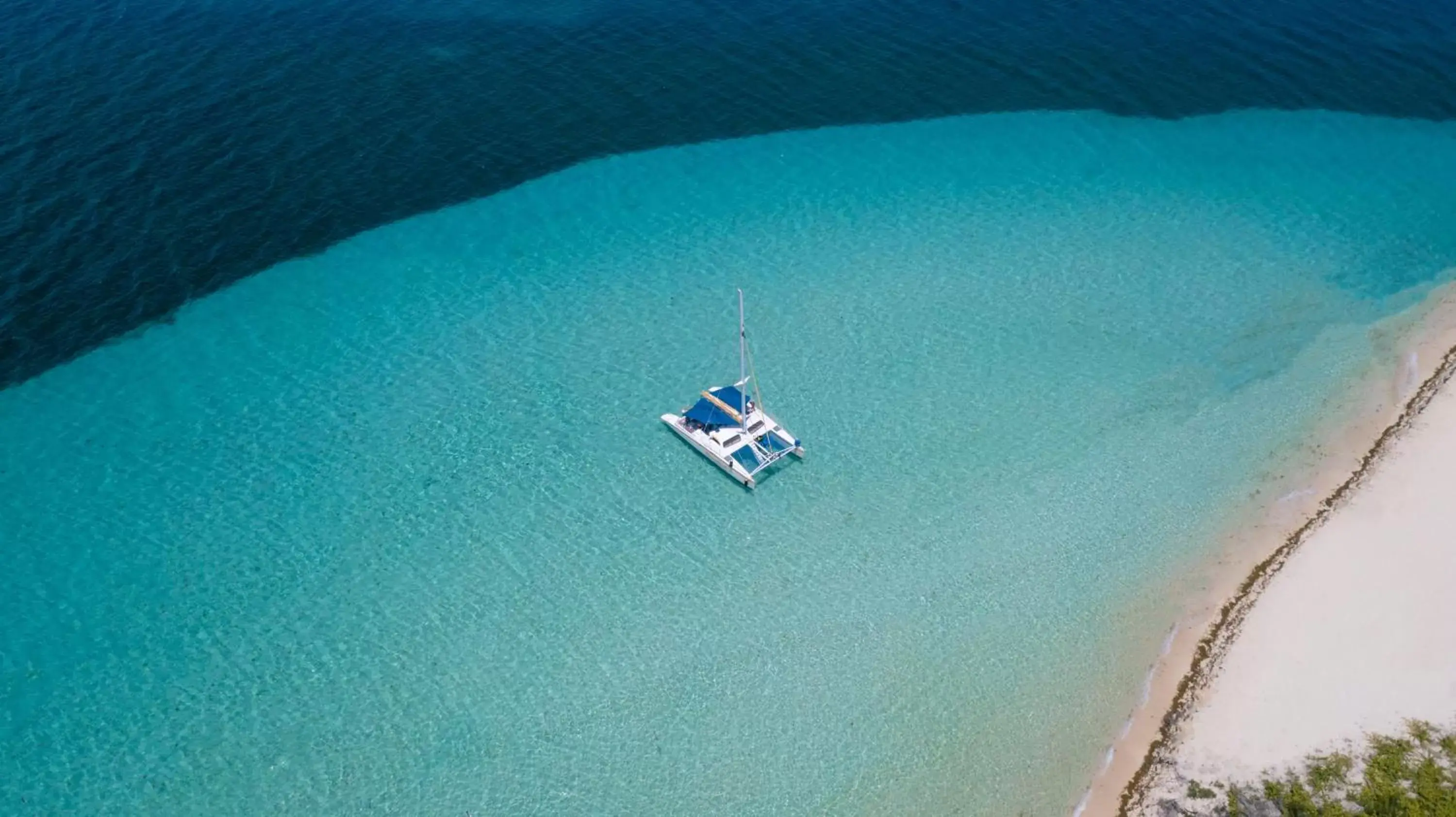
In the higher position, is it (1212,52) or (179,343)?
(1212,52)

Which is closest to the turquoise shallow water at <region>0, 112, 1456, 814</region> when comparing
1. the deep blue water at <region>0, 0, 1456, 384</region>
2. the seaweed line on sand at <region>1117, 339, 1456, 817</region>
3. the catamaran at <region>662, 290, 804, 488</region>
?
the catamaran at <region>662, 290, 804, 488</region>

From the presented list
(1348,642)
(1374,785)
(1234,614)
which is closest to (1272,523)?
(1234,614)

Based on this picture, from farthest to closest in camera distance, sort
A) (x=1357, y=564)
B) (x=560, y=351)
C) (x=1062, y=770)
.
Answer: (x=560, y=351), (x=1357, y=564), (x=1062, y=770)

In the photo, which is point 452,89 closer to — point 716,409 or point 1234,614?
point 716,409

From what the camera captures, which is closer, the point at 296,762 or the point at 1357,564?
the point at 296,762

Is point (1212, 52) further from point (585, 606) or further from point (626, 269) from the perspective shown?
point (585, 606)

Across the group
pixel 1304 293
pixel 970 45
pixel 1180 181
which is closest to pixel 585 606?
pixel 1304 293

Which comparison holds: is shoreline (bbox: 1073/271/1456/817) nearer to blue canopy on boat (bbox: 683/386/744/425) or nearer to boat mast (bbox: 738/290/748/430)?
boat mast (bbox: 738/290/748/430)

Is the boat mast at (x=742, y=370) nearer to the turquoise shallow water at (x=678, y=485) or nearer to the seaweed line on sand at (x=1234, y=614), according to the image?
the turquoise shallow water at (x=678, y=485)
